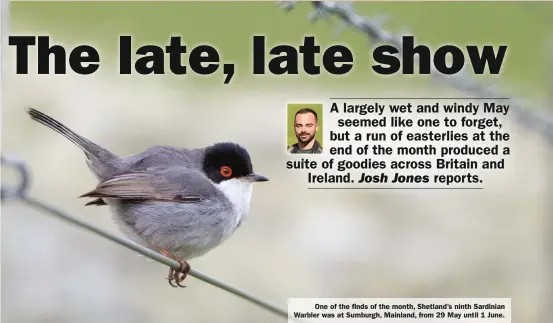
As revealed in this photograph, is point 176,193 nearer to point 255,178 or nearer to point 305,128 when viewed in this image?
point 255,178

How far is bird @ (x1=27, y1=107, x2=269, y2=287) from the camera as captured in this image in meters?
3.11

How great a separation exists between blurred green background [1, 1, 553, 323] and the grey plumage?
0.07 m

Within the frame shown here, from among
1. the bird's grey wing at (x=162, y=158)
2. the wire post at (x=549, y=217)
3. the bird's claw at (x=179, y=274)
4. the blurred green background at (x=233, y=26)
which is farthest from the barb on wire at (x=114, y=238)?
the wire post at (x=549, y=217)

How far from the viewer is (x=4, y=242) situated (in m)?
3.25

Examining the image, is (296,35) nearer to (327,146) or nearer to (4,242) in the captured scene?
(327,146)

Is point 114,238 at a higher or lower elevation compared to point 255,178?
lower

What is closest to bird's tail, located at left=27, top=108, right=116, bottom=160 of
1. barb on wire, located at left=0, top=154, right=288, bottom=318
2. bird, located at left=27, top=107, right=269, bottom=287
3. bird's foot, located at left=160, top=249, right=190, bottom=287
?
bird, located at left=27, top=107, right=269, bottom=287

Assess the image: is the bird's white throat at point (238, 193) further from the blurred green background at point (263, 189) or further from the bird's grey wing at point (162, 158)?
the bird's grey wing at point (162, 158)

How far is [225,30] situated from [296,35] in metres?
0.30

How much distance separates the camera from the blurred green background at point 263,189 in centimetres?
324

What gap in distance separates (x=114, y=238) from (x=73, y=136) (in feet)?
2.73

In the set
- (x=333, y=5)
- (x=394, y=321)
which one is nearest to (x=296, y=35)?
(x=333, y=5)

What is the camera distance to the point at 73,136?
326 cm

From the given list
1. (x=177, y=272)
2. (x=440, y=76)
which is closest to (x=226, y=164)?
(x=177, y=272)
